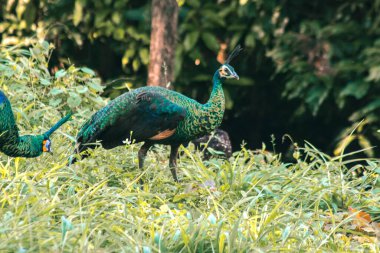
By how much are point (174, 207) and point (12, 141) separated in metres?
1.04

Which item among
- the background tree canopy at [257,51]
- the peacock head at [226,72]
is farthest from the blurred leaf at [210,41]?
the peacock head at [226,72]

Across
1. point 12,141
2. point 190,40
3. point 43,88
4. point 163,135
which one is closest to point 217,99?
point 163,135

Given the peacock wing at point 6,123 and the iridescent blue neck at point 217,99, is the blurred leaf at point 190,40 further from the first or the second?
the peacock wing at point 6,123

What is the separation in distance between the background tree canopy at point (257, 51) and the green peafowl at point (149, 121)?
271 cm

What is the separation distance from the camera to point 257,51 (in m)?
10.2

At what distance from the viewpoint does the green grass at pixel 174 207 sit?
445 cm

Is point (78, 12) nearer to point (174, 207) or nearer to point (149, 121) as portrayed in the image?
point (149, 121)

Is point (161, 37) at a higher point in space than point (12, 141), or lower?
higher

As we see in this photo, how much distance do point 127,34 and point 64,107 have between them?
269 cm

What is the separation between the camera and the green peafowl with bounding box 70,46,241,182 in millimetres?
5984

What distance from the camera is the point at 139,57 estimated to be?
1019 centimetres

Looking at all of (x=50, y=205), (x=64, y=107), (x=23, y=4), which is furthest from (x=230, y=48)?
(x=50, y=205)

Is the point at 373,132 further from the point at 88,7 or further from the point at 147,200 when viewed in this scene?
the point at 147,200

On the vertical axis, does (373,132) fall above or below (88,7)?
below
